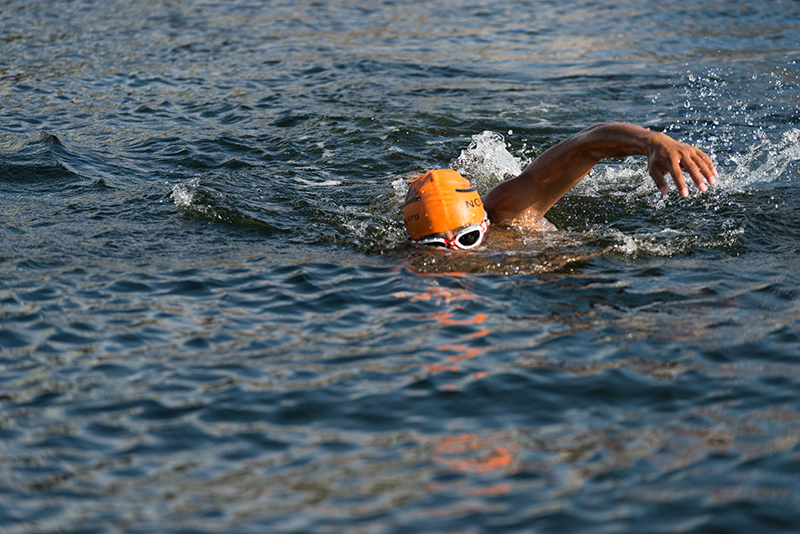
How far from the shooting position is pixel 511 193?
6926 mm

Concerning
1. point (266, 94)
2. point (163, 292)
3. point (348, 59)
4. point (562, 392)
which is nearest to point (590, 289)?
point (562, 392)

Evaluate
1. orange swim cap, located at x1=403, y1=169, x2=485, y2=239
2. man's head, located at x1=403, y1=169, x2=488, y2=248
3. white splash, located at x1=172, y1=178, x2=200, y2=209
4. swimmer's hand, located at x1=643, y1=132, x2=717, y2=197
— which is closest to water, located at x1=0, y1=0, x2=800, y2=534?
white splash, located at x1=172, y1=178, x2=200, y2=209

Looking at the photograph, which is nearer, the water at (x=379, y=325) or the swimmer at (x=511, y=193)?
the water at (x=379, y=325)

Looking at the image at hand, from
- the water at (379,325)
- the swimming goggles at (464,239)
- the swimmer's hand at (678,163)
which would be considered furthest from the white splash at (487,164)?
the swimmer's hand at (678,163)

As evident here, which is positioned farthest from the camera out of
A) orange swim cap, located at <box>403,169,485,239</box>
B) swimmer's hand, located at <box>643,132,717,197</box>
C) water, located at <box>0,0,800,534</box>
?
orange swim cap, located at <box>403,169,485,239</box>

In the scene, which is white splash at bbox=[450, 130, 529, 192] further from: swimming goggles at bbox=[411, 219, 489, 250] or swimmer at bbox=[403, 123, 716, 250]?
swimming goggles at bbox=[411, 219, 489, 250]

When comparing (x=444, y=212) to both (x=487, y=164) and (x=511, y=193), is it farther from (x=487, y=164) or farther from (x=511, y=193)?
(x=487, y=164)

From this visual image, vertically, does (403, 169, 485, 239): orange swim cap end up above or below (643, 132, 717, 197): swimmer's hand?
below

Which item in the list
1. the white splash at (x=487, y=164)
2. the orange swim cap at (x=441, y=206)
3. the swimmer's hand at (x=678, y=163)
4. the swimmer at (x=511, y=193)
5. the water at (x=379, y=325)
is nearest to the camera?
the water at (x=379, y=325)

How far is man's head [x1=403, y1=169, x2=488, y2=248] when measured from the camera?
21.7ft

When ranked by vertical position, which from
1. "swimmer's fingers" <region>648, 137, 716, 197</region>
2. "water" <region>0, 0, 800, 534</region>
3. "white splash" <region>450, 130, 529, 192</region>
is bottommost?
"water" <region>0, 0, 800, 534</region>

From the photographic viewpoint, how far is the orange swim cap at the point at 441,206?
662 cm

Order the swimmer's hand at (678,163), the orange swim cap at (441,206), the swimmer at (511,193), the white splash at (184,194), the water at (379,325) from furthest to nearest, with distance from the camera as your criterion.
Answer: the white splash at (184,194)
the orange swim cap at (441,206)
the swimmer at (511,193)
the swimmer's hand at (678,163)
the water at (379,325)

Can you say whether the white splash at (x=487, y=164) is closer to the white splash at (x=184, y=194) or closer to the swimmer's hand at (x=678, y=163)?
the white splash at (x=184, y=194)
